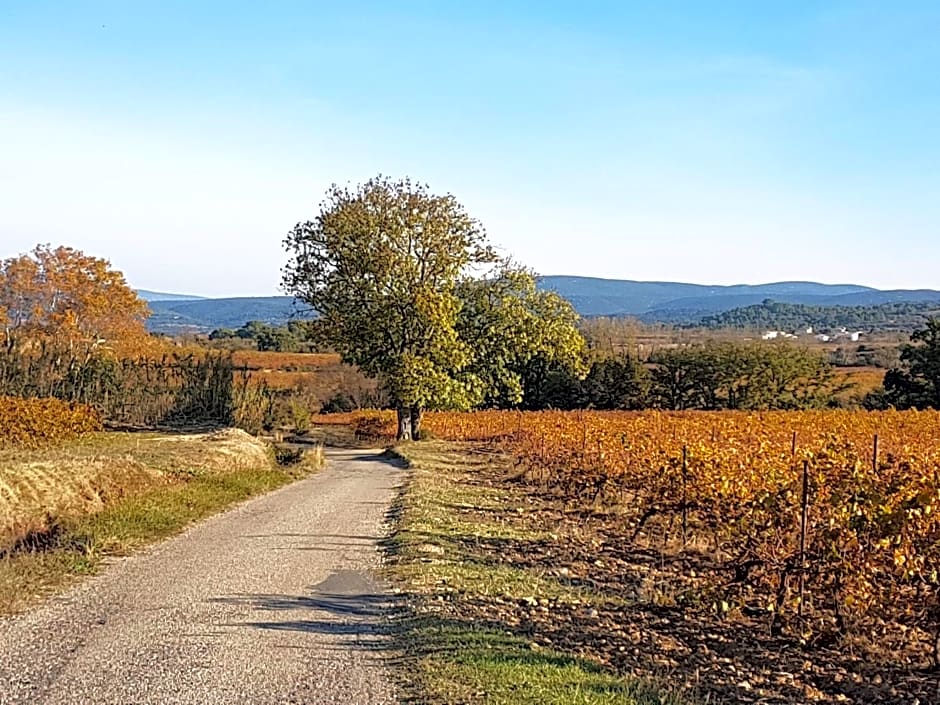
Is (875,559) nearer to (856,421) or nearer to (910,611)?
(910,611)

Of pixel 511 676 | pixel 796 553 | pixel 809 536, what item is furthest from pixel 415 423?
pixel 511 676

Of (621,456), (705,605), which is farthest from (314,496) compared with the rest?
(705,605)

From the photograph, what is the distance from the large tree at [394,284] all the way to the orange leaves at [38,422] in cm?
1055

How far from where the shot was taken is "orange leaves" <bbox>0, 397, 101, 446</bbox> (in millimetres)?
20781

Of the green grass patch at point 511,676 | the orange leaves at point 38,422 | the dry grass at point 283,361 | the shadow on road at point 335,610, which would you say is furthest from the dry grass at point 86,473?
the dry grass at point 283,361

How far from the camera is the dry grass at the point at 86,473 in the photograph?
1186cm

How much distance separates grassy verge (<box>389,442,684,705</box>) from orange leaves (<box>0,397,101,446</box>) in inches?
399

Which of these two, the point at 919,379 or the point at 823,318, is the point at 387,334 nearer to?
the point at 919,379

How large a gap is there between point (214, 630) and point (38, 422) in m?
16.3

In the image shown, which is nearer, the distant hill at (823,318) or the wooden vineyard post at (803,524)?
the wooden vineyard post at (803,524)

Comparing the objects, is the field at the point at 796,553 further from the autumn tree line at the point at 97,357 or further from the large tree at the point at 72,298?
the large tree at the point at 72,298

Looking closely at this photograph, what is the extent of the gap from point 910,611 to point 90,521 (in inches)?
383

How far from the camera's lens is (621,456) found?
16.5 metres

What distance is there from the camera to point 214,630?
25.1 feet
